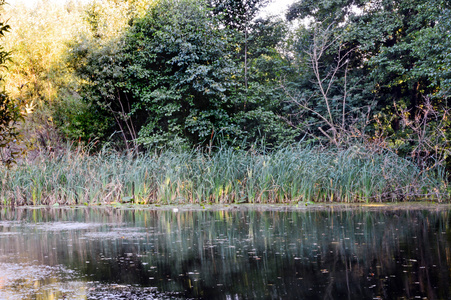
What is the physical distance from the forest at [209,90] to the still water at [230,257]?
3.03 metres

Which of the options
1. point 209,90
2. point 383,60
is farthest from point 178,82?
point 383,60

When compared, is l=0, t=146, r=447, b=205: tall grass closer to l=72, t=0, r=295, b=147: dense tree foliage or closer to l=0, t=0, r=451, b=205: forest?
l=0, t=0, r=451, b=205: forest

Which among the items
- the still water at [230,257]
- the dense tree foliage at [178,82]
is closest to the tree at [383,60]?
the dense tree foliage at [178,82]

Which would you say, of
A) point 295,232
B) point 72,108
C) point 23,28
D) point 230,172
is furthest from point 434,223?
point 23,28

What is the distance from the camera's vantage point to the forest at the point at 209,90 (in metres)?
12.2

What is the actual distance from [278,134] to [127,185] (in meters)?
10.7

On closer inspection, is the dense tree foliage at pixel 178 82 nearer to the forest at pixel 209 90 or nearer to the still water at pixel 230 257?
the forest at pixel 209 90

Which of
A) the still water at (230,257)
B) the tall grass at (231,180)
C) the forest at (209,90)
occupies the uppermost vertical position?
the forest at (209,90)

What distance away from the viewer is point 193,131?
20.4 m

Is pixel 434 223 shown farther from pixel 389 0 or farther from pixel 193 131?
pixel 389 0

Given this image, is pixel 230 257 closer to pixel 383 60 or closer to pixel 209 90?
pixel 209 90

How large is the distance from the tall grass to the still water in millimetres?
2266

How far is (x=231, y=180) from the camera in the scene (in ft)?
38.8

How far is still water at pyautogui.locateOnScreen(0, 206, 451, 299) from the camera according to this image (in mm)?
3994
